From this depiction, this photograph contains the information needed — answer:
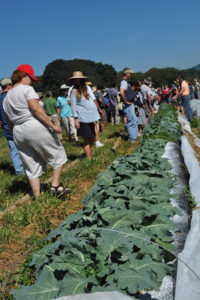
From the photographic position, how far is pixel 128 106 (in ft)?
24.0

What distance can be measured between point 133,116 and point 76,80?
2.43 metres

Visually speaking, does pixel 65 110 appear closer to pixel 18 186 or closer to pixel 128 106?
pixel 128 106

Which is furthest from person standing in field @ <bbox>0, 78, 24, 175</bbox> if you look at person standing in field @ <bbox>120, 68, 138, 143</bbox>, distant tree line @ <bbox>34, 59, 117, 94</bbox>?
distant tree line @ <bbox>34, 59, 117, 94</bbox>

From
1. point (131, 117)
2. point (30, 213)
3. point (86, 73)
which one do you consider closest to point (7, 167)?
point (131, 117)

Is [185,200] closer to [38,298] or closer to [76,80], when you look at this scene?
[38,298]

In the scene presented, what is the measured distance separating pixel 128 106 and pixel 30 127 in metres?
4.21

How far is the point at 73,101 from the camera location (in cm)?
553

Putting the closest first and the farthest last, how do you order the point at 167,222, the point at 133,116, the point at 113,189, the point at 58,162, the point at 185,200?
the point at 167,222
the point at 113,189
the point at 185,200
the point at 58,162
the point at 133,116

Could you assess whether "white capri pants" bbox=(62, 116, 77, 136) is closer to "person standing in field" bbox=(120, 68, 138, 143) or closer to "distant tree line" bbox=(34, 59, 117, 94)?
"person standing in field" bbox=(120, 68, 138, 143)

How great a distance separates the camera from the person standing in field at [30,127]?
3.41m

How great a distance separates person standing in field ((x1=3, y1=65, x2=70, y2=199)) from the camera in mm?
3410

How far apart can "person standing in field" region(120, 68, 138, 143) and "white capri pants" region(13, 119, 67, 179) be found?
374 cm

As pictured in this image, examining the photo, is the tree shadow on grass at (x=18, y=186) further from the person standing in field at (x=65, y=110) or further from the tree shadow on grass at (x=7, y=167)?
the person standing in field at (x=65, y=110)

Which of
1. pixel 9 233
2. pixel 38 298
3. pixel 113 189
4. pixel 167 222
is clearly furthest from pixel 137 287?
pixel 9 233
